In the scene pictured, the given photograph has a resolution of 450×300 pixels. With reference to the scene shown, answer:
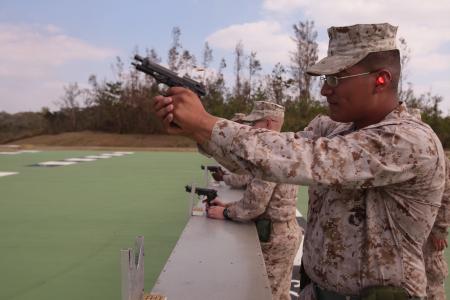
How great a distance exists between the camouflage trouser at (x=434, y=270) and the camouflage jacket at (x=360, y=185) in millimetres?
1471

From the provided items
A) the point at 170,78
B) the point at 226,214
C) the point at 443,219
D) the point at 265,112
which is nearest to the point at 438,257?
the point at 443,219

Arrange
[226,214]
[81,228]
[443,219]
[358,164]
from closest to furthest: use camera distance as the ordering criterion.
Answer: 1. [358,164]
2. [443,219]
3. [226,214]
4. [81,228]

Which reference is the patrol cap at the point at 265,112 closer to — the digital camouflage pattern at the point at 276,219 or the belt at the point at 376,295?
the digital camouflage pattern at the point at 276,219

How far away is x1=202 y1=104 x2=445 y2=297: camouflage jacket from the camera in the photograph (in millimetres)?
1407

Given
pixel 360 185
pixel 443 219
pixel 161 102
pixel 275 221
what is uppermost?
pixel 161 102

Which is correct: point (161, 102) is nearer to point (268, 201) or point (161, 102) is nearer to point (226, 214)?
point (268, 201)

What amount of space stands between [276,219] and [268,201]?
6.6 inches

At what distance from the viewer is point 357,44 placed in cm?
158

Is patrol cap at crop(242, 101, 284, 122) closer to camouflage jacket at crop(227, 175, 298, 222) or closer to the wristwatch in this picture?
camouflage jacket at crop(227, 175, 298, 222)

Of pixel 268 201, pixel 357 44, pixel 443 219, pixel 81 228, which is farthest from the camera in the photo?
pixel 81 228

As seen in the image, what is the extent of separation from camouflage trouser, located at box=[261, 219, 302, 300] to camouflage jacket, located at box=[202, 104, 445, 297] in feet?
5.44

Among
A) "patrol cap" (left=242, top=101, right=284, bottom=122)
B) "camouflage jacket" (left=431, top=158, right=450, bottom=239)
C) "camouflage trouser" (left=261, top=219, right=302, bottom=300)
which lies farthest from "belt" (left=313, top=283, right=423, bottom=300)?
"patrol cap" (left=242, top=101, right=284, bottom=122)

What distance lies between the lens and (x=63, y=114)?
36.2m

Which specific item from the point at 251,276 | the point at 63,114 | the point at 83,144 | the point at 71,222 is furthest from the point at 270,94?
the point at 251,276
